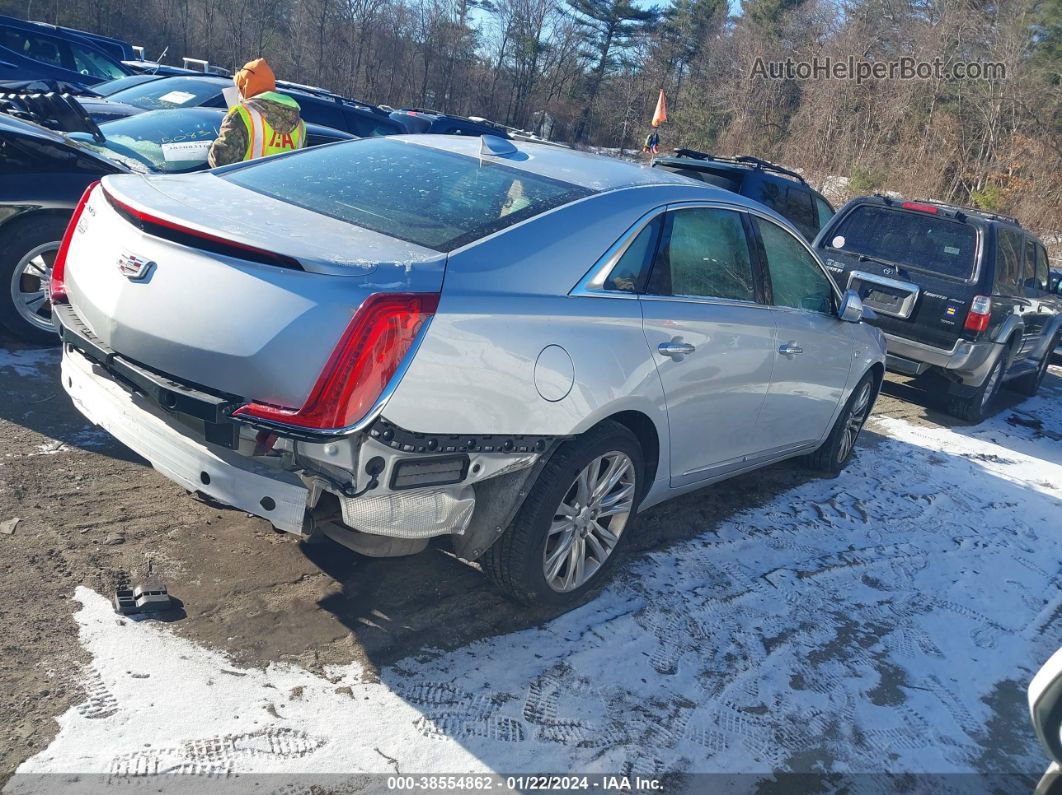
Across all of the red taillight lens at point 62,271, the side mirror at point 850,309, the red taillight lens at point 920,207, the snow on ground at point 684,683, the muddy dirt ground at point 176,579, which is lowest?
the muddy dirt ground at point 176,579

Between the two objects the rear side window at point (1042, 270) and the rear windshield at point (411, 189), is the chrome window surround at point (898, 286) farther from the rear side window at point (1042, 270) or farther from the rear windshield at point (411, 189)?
the rear windshield at point (411, 189)

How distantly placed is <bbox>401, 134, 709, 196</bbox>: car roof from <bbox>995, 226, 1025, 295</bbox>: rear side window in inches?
194

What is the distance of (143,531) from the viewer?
3.67m

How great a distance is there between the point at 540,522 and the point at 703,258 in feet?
5.02

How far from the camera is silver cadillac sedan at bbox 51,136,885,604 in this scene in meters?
2.69

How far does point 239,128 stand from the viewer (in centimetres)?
601

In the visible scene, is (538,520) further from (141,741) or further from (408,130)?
(408,130)

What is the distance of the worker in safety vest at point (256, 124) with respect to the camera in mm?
5977

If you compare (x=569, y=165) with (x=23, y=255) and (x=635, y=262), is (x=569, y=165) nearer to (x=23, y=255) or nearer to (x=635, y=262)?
(x=635, y=262)

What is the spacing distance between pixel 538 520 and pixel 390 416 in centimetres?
87

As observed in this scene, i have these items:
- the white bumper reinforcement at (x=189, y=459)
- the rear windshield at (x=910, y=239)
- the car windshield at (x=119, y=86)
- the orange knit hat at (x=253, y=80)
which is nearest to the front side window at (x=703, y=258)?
the white bumper reinforcement at (x=189, y=459)

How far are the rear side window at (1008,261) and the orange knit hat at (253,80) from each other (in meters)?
6.41

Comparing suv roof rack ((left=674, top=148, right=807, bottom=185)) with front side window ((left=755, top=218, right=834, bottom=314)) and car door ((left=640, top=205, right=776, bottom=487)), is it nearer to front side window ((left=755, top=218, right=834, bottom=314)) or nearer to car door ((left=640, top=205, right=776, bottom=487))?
front side window ((left=755, top=218, right=834, bottom=314))

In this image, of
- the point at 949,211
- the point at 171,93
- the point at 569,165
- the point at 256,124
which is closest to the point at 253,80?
the point at 256,124
